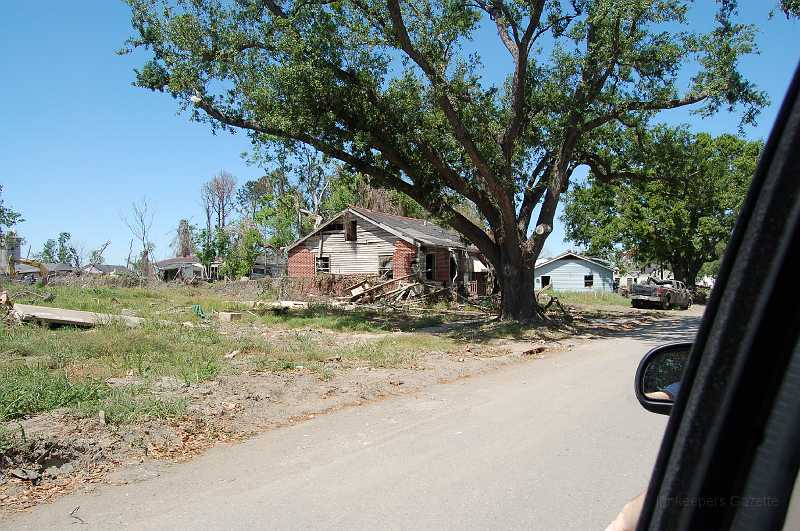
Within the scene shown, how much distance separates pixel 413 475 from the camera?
5.37 metres

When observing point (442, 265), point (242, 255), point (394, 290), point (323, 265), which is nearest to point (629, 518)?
point (394, 290)

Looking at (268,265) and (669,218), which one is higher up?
(669,218)

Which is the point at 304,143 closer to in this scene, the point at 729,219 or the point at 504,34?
the point at 504,34

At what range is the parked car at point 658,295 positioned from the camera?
114 ft

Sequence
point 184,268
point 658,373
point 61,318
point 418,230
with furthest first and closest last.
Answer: point 184,268 → point 418,230 → point 61,318 → point 658,373

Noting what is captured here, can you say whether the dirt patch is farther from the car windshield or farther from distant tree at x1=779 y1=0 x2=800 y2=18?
distant tree at x1=779 y1=0 x2=800 y2=18

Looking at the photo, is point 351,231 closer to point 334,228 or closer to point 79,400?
→ point 334,228

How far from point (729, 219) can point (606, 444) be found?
40913 mm

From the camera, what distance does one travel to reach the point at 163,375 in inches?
383

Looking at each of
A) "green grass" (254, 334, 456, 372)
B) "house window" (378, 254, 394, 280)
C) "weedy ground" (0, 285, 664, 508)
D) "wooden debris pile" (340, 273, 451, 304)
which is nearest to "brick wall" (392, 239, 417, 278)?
"house window" (378, 254, 394, 280)

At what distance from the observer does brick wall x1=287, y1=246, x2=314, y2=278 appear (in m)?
36.1

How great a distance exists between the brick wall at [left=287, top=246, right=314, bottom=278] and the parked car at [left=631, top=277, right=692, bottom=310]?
19.6 meters

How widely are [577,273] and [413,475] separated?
49.4 m

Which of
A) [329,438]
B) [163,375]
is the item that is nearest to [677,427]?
[329,438]
